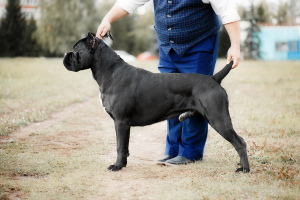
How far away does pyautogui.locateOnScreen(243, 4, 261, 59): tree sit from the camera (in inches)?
1522

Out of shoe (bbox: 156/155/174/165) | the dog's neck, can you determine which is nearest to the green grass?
the dog's neck

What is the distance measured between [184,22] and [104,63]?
1.03m

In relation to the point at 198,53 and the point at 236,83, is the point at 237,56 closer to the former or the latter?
the point at 198,53

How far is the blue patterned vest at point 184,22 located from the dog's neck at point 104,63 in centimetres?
67

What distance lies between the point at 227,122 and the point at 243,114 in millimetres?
3971

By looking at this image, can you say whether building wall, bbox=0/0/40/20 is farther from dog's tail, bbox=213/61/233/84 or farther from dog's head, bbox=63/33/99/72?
dog's tail, bbox=213/61/233/84

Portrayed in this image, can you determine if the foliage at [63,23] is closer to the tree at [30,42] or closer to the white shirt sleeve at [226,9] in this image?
the tree at [30,42]

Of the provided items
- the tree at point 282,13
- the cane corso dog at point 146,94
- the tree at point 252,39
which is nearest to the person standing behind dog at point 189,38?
the cane corso dog at point 146,94

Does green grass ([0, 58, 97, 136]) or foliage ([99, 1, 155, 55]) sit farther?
foliage ([99, 1, 155, 55])

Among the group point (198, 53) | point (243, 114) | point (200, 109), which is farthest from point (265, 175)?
point (243, 114)

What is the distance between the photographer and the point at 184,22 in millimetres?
4113

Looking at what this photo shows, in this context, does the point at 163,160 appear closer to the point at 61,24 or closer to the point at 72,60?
the point at 72,60

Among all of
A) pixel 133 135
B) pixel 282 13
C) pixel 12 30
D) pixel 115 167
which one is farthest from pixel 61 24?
pixel 115 167

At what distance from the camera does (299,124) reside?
6.27 meters
